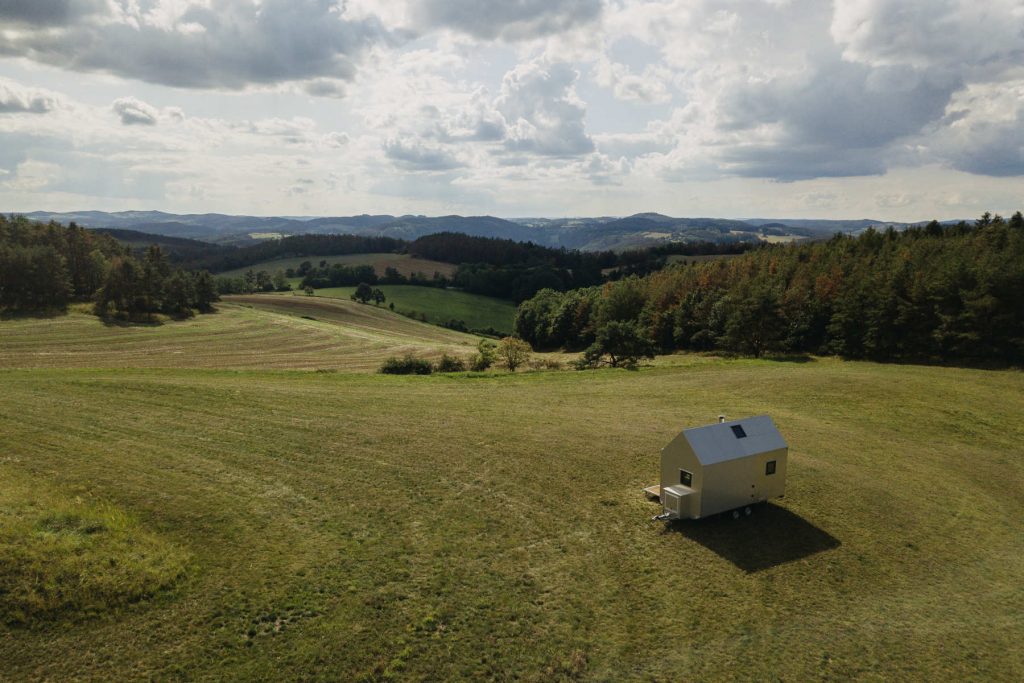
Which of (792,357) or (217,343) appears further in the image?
(217,343)

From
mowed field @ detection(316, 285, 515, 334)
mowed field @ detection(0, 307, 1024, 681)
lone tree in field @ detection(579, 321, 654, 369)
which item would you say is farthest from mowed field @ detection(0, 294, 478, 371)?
mowed field @ detection(0, 307, 1024, 681)

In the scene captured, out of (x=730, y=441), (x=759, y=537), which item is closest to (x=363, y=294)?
(x=730, y=441)

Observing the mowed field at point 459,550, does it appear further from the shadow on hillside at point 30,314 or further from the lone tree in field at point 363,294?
the lone tree in field at point 363,294

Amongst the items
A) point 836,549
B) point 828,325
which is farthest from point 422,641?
point 828,325

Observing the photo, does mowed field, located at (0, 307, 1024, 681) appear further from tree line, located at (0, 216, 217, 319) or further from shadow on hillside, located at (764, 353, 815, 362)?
tree line, located at (0, 216, 217, 319)

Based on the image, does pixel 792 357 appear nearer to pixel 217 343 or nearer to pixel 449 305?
pixel 217 343

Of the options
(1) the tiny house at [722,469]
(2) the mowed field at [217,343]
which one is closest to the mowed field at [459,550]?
(1) the tiny house at [722,469]
